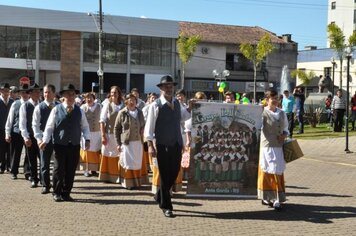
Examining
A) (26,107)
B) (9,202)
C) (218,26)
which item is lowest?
(9,202)

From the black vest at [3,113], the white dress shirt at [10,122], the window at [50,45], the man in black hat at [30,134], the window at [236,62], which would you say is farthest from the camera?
the window at [236,62]

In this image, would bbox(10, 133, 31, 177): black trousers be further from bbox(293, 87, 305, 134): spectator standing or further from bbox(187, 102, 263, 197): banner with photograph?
bbox(293, 87, 305, 134): spectator standing

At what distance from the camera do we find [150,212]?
867 cm

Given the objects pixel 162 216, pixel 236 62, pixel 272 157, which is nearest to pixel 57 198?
pixel 162 216

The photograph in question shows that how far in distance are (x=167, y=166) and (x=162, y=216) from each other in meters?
0.76

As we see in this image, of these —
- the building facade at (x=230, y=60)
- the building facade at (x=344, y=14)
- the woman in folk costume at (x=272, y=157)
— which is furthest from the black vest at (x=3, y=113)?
the building facade at (x=344, y=14)

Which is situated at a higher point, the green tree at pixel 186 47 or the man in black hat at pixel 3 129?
the green tree at pixel 186 47

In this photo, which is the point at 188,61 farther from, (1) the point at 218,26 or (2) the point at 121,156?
(2) the point at 121,156

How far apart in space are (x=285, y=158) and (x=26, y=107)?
5.44 meters

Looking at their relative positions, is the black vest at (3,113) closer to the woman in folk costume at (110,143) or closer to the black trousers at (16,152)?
the black trousers at (16,152)

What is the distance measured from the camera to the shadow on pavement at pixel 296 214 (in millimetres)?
8398

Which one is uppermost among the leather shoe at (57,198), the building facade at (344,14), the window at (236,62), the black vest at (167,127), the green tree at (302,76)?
Answer: the building facade at (344,14)

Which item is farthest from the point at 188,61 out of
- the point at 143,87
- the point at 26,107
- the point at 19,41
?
the point at 26,107

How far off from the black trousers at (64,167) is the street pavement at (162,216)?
0.27m
